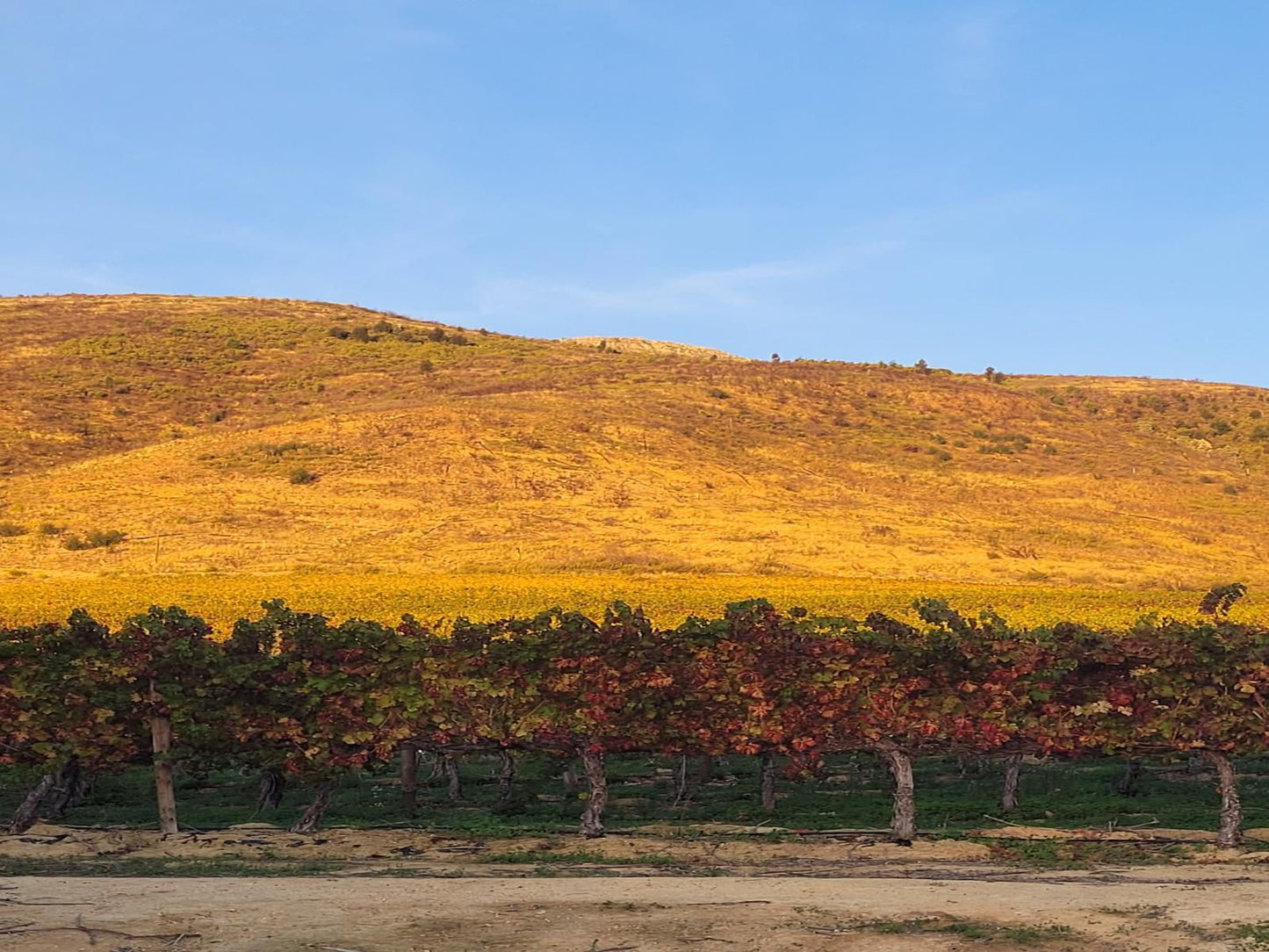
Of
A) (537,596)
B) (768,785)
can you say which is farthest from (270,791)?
(537,596)

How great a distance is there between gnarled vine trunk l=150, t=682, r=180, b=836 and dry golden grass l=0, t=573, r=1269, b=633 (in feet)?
64.9

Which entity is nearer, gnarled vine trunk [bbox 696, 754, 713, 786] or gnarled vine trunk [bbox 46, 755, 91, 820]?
gnarled vine trunk [bbox 46, 755, 91, 820]

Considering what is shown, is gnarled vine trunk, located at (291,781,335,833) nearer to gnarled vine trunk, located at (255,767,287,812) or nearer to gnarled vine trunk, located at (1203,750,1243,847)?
gnarled vine trunk, located at (255,767,287,812)

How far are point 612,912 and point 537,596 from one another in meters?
34.7

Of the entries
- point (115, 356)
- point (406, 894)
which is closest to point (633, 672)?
point (406, 894)

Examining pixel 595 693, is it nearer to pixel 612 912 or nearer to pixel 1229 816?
pixel 612 912

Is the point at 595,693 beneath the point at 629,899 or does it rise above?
above

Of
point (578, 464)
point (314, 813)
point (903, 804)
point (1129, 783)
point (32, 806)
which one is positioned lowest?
point (32, 806)

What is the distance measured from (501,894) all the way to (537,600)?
106ft

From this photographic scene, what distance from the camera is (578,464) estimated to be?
263 feet

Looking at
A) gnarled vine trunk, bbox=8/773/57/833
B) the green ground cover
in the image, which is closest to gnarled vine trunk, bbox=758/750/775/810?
the green ground cover

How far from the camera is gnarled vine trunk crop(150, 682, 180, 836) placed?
58.9 ft

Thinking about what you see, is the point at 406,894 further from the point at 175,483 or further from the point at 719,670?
the point at 175,483

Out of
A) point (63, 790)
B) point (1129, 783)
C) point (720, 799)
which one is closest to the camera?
point (63, 790)
